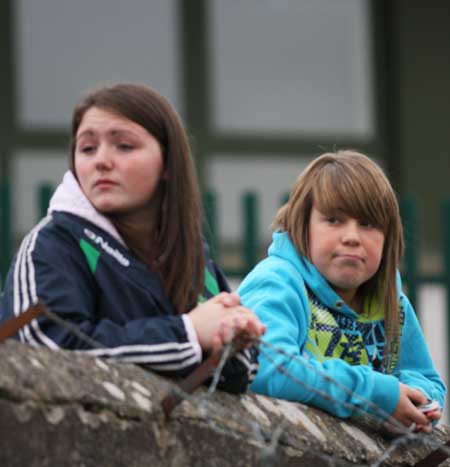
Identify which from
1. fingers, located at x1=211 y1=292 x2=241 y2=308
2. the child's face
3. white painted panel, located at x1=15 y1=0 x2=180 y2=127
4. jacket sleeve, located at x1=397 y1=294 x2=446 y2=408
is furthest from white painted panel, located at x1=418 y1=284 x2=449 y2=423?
fingers, located at x1=211 y1=292 x2=241 y2=308

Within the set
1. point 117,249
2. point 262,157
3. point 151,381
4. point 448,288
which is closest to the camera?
point 151,381

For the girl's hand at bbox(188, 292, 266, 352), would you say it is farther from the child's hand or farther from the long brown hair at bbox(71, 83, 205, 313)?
the child's hand

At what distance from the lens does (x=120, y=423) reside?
2.84m

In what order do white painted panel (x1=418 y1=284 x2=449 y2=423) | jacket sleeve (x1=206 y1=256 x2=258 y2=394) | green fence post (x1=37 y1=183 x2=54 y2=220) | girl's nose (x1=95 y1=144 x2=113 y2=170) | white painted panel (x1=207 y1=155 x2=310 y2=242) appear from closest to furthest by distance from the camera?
jacket sleeve (x1=206 y1=256 x2=258 y2=394) < girl's nose (x1=95 y1=144 x2=113 y2=170) < green fence post (x1=37 y1=183 x2=54 y2=220) < white painted panel (x1=418 y1=284 x2=449 y2=423) < white painted panel (x1=207 y1=155 x2=310 y2=242)

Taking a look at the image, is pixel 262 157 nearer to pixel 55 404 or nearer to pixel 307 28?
pixel 307 28

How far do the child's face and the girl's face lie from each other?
22.3 inches

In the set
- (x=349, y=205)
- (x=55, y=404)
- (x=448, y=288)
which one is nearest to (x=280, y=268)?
(x=349, y=205)

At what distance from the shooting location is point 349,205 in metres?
3.86

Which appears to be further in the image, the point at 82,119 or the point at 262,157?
the point at 262,157

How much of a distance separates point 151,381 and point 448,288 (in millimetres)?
4473

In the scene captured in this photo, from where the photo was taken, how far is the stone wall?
268 centimetres

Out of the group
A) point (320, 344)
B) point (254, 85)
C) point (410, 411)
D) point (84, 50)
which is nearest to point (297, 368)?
point (320, 344)

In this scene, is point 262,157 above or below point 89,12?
below

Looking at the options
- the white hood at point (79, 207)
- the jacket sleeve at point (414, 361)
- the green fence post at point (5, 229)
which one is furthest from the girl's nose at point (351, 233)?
the green fence post at point (5, 229)
